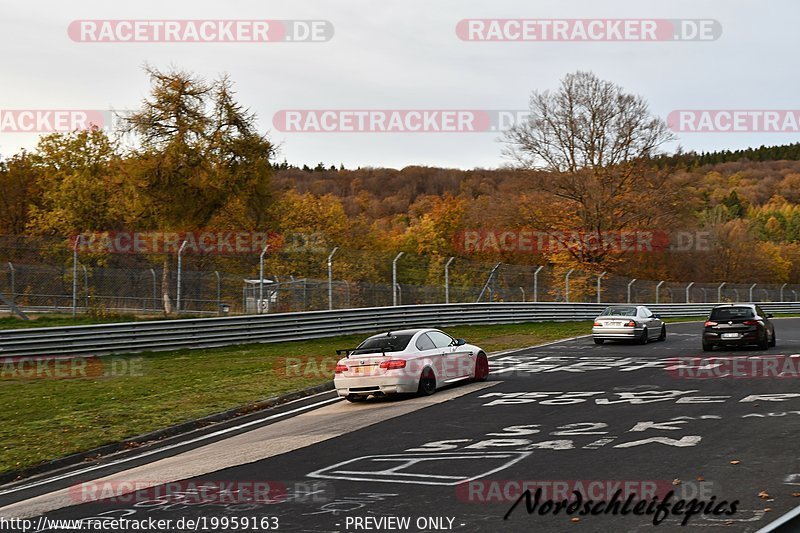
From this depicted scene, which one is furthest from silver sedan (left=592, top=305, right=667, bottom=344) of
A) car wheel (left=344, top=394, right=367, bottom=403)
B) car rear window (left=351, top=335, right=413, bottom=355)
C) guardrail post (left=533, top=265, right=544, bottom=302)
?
car wheel (left=344, top=394, right=367, bottom=403)

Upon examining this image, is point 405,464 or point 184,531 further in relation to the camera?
point 405,464

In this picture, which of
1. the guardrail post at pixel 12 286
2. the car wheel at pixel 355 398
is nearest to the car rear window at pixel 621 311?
the car wheel at pixel 355 398

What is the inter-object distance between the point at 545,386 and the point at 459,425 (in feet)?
15.5

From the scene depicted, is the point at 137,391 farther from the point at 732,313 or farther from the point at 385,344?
the point at 732,313

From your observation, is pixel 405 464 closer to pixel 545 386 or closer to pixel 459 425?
pixel 459 425

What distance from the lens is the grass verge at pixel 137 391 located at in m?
12.2

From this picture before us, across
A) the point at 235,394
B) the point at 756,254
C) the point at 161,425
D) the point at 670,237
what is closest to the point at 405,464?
the point at 161,425

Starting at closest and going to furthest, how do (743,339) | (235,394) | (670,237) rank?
1. (235,394)
2. (743,339)
3. (670,237)

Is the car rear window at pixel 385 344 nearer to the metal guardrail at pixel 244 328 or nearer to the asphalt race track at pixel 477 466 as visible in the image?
the asphalt race track at pixel 477 466

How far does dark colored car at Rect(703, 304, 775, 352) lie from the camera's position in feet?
76.0

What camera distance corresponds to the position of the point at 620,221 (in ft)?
162

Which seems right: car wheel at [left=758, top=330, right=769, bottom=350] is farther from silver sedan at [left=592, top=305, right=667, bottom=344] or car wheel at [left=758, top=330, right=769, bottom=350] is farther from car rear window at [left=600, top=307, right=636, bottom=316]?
car rear window at [left=600, top=307, right=636, bottom=316]

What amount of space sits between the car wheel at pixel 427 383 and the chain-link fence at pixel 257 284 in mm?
9324

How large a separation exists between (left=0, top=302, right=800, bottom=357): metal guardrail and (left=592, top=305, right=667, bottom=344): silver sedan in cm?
693
